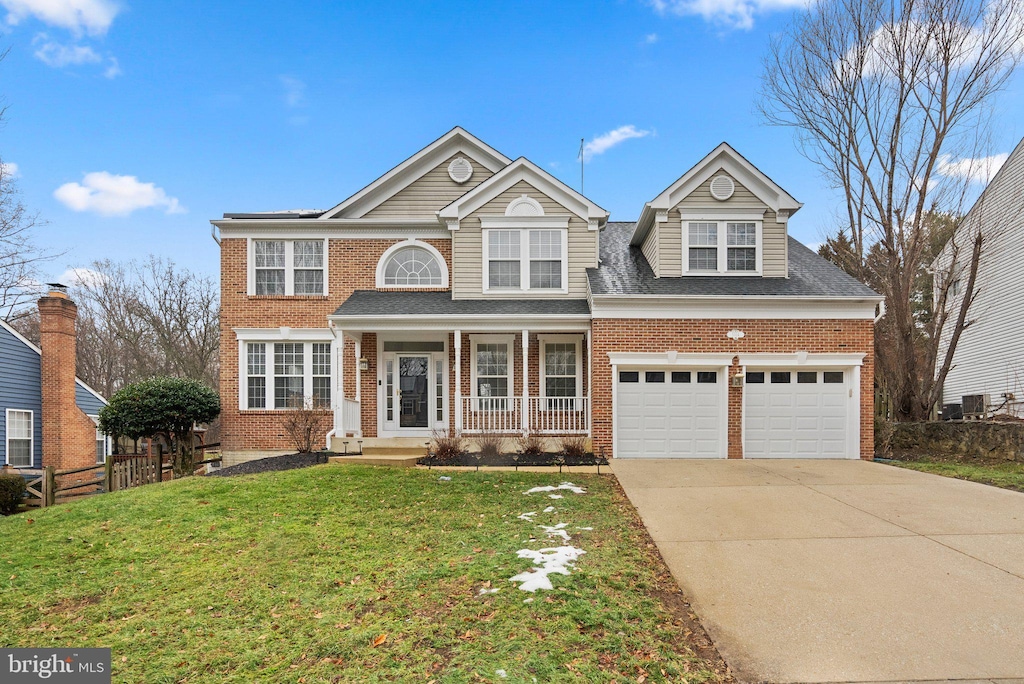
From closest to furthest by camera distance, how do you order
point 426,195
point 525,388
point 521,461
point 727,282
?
1. point 521,461
2. point 525,388
3. point 727,282
4. point 426,195

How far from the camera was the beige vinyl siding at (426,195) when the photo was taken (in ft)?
45.9

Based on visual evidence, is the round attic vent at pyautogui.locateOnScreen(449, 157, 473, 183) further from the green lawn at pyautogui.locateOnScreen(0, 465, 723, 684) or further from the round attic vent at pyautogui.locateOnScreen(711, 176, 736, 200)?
the green lawn at pyautogui.locateOnScreen(0, 465, 723, 684)

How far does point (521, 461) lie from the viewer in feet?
35.8

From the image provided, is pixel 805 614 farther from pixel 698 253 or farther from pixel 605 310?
pixel 698 253

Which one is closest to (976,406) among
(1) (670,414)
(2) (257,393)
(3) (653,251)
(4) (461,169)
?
(1) (670,414)

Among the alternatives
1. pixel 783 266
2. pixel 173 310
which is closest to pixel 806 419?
pixel 783 266

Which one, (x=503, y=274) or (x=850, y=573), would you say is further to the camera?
(x=503, y=274)

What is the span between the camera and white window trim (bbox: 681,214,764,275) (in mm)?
12961

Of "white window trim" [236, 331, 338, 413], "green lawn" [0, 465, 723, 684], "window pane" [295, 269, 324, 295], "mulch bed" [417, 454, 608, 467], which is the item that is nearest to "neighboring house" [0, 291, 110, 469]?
"white window trim" [236, 331, 338, 413]

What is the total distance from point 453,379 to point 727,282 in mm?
7085

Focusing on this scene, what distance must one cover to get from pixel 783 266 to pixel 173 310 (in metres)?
27.7

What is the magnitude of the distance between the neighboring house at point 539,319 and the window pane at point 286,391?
39mm

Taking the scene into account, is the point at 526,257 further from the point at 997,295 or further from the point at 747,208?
the point at 997,295

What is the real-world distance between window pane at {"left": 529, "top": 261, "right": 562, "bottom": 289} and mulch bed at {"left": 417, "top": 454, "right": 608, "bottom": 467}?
4.38 meters
